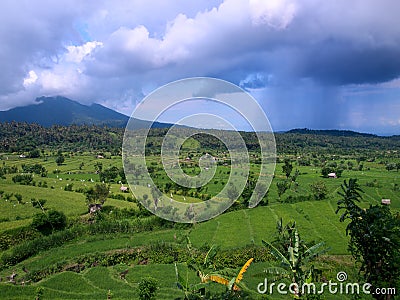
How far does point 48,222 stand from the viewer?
74.1 feet

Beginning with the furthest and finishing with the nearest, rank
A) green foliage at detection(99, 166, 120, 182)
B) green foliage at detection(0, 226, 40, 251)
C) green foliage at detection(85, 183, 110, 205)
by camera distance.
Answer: green foliage at detection(99, 166, 120, 182) < green foliage at detection(85, 183, 110, 205) < green foliage at detection(0, 226, 40, 251)

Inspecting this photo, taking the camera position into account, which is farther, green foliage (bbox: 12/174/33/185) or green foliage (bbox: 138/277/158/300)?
green foliage (bbox: 12/174/33/185)

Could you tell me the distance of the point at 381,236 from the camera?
9.56m

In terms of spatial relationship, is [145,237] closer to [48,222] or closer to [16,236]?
[48,222]

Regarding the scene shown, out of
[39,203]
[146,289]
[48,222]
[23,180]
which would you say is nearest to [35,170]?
[23,180]

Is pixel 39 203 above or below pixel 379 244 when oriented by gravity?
below

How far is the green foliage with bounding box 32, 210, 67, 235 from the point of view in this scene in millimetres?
22172

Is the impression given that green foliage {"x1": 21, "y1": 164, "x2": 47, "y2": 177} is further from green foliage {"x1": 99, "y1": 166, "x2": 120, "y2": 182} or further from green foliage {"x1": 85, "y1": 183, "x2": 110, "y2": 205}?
green foliage {"x1": 85, "y1": 183, "x2": 110, "y2": 205}

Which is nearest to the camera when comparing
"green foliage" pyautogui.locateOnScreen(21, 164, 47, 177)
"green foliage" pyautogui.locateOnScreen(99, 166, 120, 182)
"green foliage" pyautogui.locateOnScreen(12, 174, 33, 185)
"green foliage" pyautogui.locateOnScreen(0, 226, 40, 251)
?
"green foliage" pyautogui.locateOnScreen(0, 226, 40, 251)

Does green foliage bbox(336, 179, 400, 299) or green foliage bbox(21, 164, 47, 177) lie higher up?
green foliage bbox(21, 164, 47, 177)

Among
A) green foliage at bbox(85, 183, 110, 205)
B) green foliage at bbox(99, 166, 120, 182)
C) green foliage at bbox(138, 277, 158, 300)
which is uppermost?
green foliage at bbox(99, 166, 120, 182)

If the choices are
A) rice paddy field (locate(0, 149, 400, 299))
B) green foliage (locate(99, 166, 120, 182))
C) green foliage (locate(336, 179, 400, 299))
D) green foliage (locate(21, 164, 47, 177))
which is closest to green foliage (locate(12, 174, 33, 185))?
rice paddy field (locate(0, 149, 400, 299))

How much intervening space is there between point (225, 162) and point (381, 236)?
43270 millimetres

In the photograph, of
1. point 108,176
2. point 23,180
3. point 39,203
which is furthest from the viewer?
point 108,176
